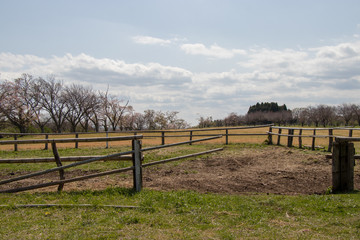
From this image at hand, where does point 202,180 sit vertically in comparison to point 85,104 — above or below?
below

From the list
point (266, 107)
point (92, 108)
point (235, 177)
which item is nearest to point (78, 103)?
point (92, 108)

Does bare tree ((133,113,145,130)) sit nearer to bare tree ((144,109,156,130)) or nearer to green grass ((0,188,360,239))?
bare tree ((144,109,156,130))

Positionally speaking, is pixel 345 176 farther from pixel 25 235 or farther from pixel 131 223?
pixel 25 235

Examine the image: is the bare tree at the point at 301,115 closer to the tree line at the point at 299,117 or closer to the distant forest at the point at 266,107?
the tree line at the point at 299,117

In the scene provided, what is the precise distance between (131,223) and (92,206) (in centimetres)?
115

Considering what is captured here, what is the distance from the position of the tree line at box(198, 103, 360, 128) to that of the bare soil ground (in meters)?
69.3

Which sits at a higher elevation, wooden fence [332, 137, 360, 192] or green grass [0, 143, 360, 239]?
wooden fence [332, 137, 360, 192]

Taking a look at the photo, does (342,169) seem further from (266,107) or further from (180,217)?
(266,107)

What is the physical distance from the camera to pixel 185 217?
4.57 m

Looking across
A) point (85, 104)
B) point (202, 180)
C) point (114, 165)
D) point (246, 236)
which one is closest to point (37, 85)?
point (85, 104)

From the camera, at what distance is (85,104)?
178 feet

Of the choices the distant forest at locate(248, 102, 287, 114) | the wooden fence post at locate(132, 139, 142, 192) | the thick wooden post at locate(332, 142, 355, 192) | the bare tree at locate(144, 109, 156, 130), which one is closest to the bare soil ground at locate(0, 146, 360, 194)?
the thick wooden post at locate(332, 142, 355, 192)

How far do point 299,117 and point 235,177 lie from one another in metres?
92.0

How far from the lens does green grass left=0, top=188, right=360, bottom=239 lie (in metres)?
3.92
